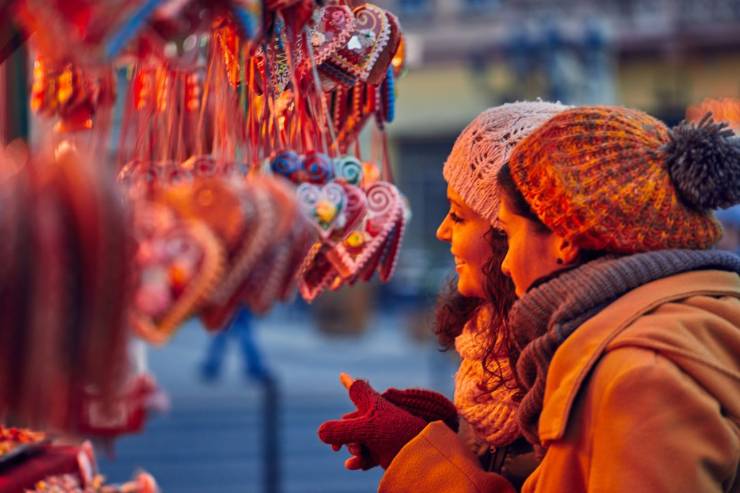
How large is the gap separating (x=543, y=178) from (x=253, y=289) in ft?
1.71

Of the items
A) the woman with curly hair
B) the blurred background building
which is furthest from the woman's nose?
the blurred background building

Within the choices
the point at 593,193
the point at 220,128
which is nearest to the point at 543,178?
the point at 593,193

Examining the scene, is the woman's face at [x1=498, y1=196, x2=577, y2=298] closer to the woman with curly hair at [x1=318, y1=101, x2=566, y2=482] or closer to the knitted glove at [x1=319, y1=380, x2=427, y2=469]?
the woman with curly hair at [x1=318, y1=101, x2=566, y2=482]

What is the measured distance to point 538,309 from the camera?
1.55 metres

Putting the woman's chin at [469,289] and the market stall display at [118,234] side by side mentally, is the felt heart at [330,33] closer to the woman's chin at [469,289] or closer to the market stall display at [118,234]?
the market stall display at [118,234]

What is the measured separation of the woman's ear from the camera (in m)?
1.57

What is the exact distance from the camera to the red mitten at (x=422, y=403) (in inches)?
79.0

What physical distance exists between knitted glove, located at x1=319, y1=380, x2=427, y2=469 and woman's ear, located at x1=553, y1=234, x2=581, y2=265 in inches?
18.5

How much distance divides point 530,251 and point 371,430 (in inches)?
18.3

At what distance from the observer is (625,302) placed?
1485mm

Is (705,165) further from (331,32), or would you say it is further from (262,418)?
(262,418)

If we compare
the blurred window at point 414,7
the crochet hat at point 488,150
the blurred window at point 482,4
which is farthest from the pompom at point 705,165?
the blurred window at point 414,7

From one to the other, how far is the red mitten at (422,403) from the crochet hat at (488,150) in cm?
37

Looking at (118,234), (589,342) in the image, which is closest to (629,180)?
(589,342)
